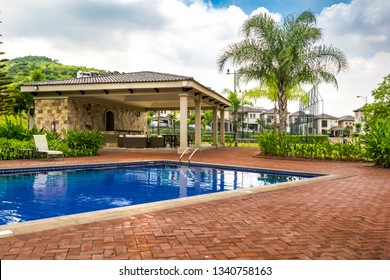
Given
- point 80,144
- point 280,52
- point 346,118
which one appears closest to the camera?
point 80,144

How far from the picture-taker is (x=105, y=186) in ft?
27.7

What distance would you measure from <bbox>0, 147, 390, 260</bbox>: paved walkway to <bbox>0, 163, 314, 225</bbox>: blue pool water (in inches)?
85.9

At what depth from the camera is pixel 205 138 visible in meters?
36.9

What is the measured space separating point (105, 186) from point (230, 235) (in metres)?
5.58

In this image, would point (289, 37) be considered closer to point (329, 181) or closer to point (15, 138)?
point (329, 181)

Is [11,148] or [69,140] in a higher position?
[69,140]

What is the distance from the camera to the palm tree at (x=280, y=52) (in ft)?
55.7

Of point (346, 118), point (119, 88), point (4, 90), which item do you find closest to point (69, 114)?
point (119, 88)

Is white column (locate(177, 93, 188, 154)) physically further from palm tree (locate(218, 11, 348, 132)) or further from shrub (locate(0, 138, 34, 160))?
shrub (locate(0, 138, 34, 160))

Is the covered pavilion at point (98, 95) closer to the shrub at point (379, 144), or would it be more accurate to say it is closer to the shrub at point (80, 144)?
the shrub at point (80, 144)

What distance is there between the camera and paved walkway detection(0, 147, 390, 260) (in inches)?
119

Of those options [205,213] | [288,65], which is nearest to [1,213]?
[205,213]

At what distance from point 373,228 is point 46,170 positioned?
374 inches

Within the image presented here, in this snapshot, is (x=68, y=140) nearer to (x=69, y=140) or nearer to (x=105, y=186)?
(x=69, y=140)
